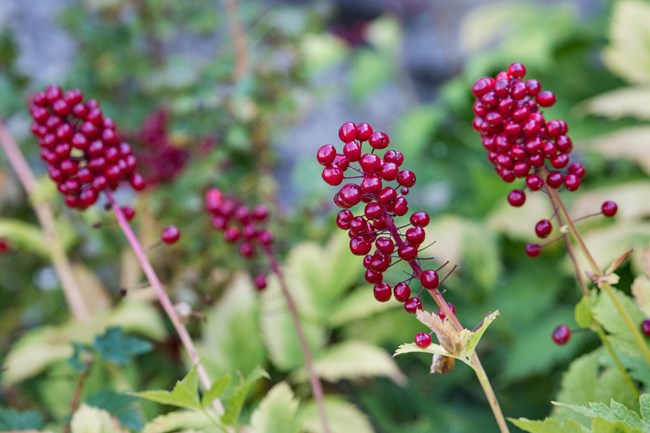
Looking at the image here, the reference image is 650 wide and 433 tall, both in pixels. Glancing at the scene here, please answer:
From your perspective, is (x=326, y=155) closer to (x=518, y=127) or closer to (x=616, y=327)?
(x=518, y=127)

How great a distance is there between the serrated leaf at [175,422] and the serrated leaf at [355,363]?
382 millimetres

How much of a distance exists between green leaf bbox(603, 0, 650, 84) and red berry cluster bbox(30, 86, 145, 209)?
151cm

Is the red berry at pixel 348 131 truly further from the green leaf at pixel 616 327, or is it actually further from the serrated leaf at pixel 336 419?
the serrated leaf at pixel 336 419

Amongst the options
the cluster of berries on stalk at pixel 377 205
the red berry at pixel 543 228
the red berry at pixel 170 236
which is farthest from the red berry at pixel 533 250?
the red berry at pixel 170 236

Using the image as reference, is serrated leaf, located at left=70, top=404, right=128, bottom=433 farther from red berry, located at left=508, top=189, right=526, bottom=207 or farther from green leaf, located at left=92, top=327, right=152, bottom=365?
red berry, located at left=508, top=189, right=526, bottom=207

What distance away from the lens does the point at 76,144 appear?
92 centimetres

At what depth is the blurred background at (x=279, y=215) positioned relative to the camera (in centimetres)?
155

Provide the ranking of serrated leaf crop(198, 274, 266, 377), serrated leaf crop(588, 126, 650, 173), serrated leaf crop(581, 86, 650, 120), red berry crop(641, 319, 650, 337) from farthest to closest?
1. serrated leaf crop(581, 86, 650, 120)
2. serrated leaf crop(588, 126, 650, 173)
3. serrated leaf crop(198, 274, 266, 377)
4. red berry crop(641, 319, 650, 337)

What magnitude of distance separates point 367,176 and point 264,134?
1.31 metres

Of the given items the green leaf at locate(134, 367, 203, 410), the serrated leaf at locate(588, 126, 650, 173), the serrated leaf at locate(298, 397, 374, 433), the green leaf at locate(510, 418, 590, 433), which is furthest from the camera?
the serrated leaf at locate(588, 126, 650, 173)

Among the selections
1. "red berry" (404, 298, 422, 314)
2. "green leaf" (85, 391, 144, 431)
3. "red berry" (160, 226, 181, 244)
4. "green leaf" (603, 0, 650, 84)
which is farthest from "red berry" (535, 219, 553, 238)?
"green leaf" (603, 0, 650, 84)

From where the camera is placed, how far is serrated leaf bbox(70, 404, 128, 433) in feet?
3.01

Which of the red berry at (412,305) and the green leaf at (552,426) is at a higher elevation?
the red berry at (412,305)

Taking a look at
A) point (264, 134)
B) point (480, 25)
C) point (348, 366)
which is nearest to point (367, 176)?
point (348, 366)
